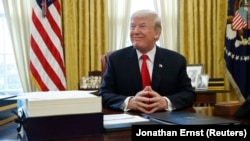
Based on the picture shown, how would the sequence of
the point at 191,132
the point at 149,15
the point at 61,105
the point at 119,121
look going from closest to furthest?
the point at 191,132 < the point at 61,105 < the point at 119,121 < the point at 149,15

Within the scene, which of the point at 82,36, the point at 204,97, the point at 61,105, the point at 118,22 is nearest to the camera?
the point at 61,105

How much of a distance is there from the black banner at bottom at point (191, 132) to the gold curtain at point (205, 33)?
3.51 metres

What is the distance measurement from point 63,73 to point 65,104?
2.80 meters

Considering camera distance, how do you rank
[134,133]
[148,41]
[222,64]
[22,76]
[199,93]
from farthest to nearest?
[222,64]
[22,76]
[199,93]
[148,41]
[134,133]

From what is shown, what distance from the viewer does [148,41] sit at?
2311mm

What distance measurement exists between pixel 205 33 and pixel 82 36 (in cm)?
171

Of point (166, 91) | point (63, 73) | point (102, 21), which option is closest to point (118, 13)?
point (102, 21)

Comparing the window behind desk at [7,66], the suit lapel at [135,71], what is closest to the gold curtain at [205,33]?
the suit lapel at [135,71]

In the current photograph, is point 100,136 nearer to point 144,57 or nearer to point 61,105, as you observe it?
point 61,105

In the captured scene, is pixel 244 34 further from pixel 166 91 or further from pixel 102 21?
pixel 166 91

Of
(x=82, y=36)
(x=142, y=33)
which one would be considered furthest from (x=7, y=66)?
(x=142, y=33)

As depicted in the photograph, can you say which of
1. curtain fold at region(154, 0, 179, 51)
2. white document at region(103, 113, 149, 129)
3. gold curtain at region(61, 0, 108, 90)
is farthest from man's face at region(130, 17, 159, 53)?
curtain fold at region(154, 0, 179, 51)

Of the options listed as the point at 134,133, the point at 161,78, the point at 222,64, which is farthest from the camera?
the point at 222,64

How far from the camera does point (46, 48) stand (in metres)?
3.75
